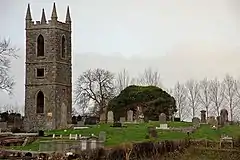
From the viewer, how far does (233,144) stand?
4153 cm

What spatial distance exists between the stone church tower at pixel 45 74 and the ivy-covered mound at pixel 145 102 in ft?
19.4

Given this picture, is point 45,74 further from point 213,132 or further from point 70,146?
point 70,146

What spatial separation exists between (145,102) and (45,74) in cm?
1226

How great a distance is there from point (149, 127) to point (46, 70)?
23288 mm

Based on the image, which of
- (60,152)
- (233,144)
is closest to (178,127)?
(233,144)

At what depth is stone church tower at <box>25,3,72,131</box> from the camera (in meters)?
71.2

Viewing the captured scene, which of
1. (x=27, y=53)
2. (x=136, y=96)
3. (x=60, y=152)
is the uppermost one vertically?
(x=27, y=53)

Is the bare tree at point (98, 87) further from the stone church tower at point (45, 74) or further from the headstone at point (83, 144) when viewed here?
the headstone at point (83, 144)

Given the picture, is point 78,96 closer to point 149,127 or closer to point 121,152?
point 149,127

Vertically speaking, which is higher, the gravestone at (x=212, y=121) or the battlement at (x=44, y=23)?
the battlement at (x=44, y=23)

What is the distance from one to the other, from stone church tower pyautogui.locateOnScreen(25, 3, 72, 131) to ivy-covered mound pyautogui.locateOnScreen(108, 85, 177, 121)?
593 cm

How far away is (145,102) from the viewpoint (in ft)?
239

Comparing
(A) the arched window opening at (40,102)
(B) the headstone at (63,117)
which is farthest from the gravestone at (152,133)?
(A) the arched window opening at (40,102)

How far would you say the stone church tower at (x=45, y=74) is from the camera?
234ft
